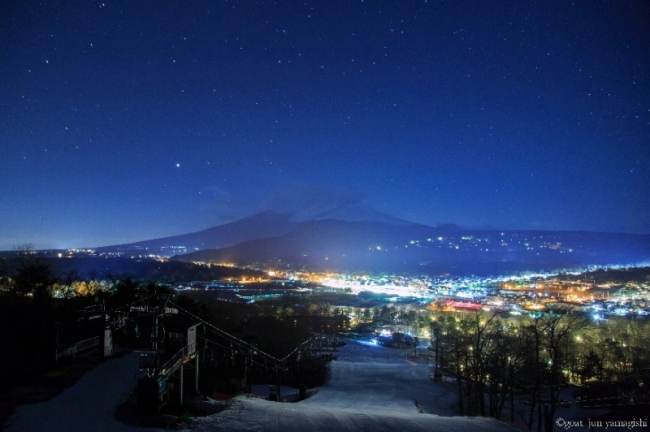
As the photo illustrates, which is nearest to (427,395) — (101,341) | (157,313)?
(157,313)

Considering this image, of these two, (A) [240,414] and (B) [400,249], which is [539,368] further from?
(B) [400,249]

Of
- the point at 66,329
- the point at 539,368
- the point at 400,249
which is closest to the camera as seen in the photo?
the point at 66,329

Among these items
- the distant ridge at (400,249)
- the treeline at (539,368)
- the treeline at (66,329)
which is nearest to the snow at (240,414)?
the treeline at (66,329)

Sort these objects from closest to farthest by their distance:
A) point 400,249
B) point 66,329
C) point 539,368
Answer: point 66,329 → point 539,368 → point 400,249

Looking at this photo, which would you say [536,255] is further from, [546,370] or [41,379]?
[41,379]

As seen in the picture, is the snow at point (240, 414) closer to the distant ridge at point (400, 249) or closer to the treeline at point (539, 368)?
the treeline at point (539, 368)

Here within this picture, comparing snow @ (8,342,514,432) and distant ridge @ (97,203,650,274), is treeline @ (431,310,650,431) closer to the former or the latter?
snow @ (8,342,514,432)

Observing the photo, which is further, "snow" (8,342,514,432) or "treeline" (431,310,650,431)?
"treeline" (431,310,650,431)

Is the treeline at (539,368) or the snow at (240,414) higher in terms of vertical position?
the snow at (240,414)

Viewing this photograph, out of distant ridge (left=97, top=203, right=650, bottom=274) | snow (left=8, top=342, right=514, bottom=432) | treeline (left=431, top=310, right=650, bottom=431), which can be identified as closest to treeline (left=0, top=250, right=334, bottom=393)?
snow (left=8, top=342, right=514, bottom=432)

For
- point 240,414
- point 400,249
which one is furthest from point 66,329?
point 400,249

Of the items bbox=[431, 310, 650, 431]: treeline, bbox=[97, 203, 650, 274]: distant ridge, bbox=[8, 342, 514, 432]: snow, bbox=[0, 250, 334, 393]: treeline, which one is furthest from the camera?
bbox=[97, 203, 650, 274]: distant ridge
